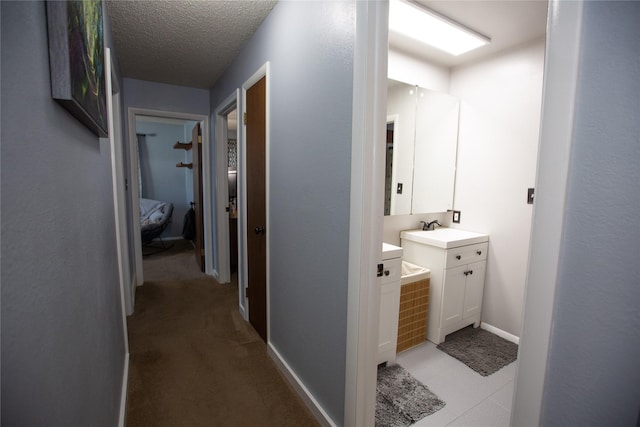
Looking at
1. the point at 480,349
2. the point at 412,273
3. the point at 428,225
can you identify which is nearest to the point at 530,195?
the point at 428,225

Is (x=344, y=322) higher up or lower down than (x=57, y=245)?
lower down

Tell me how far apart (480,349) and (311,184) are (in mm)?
1922

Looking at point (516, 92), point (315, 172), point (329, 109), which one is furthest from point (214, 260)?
point (516, 92)

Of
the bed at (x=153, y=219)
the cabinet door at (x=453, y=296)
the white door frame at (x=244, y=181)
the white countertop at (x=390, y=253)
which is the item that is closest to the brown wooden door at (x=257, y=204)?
the white door frame at (x=244, y=181)

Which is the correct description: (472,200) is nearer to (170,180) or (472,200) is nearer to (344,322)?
(344,322)

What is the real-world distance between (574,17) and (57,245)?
1.32 meters

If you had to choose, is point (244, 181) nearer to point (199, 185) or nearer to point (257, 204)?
point (257, 204)

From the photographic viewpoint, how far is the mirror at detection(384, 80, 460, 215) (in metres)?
2.51

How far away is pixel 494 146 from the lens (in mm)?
2570

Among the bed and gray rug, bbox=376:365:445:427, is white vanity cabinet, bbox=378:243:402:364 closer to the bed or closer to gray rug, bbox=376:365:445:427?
gray rug, bbox=376:365:445:427

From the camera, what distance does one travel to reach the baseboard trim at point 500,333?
249 cm

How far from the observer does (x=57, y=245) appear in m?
0.67

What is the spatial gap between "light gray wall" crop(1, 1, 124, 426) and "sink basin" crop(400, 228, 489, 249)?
219 centimetres

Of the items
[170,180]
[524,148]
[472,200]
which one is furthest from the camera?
[170,180]
